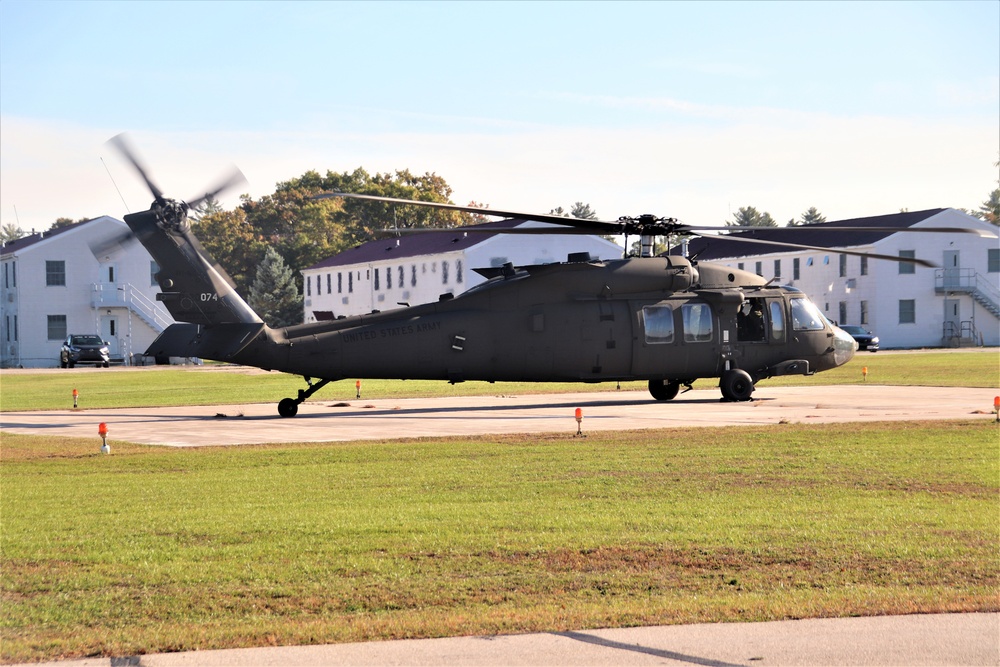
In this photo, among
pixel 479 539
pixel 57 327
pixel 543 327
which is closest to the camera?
pixel 479 539

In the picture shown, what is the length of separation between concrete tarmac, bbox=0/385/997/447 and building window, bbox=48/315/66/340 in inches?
2008

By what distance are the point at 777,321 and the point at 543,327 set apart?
6.42 m

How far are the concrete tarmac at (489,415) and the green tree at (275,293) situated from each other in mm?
70833

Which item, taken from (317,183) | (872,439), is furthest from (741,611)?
(317,183)

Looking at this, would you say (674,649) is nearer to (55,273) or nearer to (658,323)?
(658,323)

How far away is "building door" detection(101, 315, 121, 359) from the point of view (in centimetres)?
8127

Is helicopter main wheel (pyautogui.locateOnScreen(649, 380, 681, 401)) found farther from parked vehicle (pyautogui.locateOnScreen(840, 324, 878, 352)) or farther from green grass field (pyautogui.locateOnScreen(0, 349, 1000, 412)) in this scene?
parked vehicle (pyautogui.locateOnScreen(840, 324, 878, 352))

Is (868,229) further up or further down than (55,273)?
further down

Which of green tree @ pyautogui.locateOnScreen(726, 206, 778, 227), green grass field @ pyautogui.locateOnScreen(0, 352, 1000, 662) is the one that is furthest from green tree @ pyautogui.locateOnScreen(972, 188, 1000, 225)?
green grass field @ pyautogui.locateOnScreen(0, 352, 1000, 662)

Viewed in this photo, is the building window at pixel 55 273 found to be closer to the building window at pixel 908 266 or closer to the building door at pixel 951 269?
the building window at pixel 908 266

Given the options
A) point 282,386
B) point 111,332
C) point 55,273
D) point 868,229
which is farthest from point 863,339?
point 55,273

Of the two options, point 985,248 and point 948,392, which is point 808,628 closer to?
point 948,392

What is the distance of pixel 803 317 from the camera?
101 feet

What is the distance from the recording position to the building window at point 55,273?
260 ft
